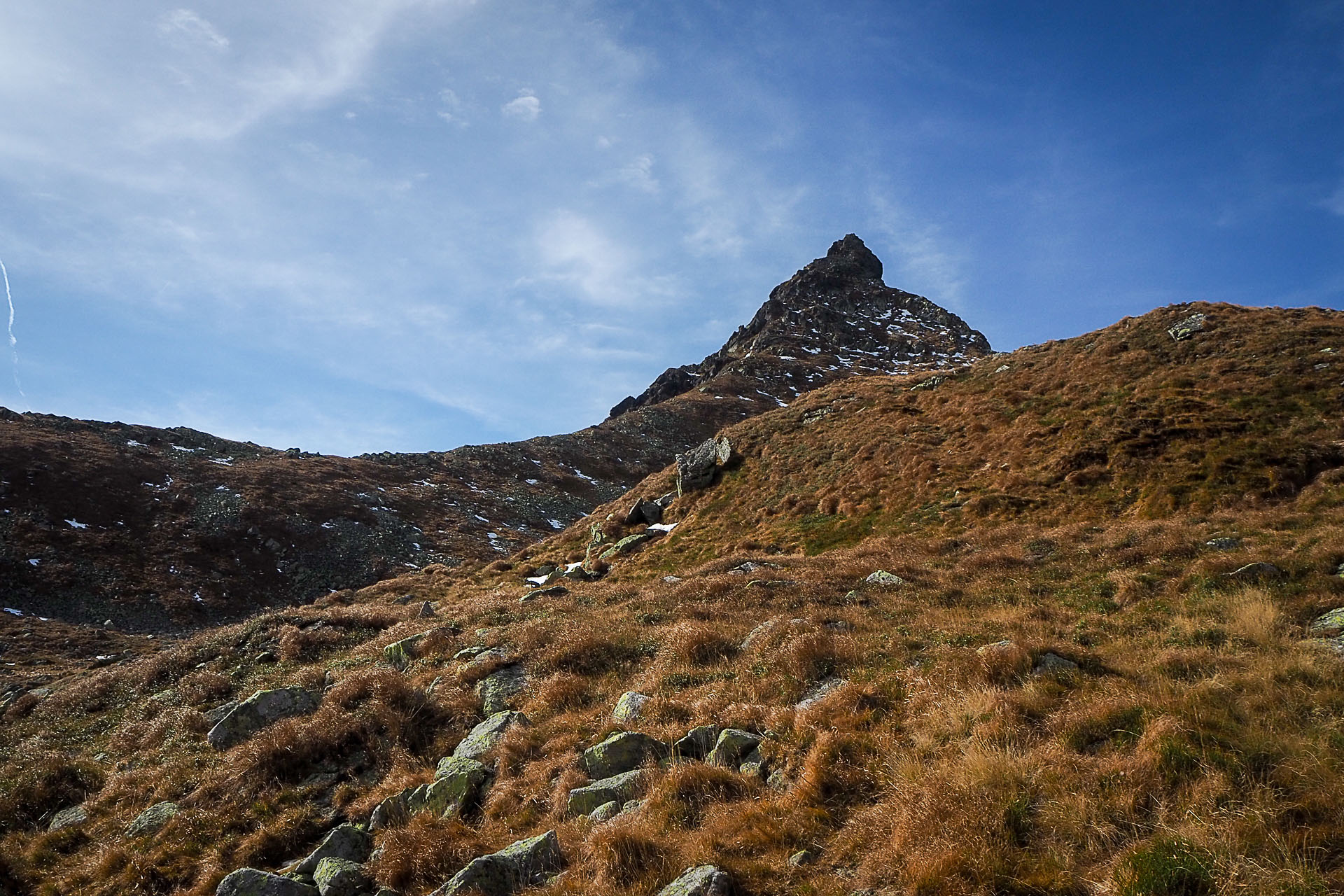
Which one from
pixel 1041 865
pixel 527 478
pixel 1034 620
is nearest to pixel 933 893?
pixel 1041 865

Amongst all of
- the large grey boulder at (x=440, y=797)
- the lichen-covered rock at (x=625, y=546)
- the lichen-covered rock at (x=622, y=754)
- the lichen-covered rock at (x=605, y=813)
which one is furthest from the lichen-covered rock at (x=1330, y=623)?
the lichen-covered rock at (x=625, y=546)

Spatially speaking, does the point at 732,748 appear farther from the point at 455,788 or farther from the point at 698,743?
the point at 455,788

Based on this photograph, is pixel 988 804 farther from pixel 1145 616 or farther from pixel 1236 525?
pixel 1236 525

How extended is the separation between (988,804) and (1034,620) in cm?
689

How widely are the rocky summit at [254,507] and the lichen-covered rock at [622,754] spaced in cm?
3274

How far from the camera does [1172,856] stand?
5156mm

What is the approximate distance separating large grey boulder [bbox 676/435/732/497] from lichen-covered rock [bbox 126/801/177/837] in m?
29.7

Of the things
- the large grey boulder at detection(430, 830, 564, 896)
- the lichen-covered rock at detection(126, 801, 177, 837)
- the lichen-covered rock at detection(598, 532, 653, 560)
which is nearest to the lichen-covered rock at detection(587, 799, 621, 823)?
the large grey boulder at detection(430, 830, 564, 896)

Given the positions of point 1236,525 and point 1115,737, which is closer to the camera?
point 1115,737

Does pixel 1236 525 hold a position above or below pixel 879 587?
above

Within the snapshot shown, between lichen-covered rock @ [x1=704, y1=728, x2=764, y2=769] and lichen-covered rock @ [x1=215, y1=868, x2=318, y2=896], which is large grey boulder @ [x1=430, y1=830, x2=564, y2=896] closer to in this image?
lichen-covered rock @ [x1=215, y1=868, x2=318, y2=896]

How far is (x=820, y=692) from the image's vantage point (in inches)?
402

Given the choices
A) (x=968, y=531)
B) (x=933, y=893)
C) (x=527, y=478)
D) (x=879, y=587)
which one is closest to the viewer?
(x=933, y=893)

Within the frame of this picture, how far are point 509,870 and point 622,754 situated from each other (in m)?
2.37
